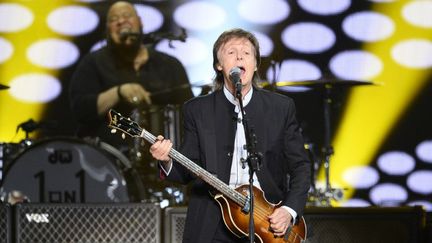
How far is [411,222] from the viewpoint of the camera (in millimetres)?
4633

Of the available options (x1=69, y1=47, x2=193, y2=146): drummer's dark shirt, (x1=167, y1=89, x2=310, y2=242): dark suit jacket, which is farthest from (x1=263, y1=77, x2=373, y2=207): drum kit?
(x1=167, y1=89, x2=310, y2=242): dark suit jacket

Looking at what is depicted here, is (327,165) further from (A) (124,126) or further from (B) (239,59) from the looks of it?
(A) (124,126)

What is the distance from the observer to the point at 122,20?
7.92 metres

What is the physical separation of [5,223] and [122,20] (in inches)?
144

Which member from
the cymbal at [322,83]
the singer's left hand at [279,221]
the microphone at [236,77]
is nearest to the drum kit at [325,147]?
the cymbal at [322,83]

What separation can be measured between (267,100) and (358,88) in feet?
14.0

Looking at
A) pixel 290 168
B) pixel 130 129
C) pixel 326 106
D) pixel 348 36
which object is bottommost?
pixel 326 106

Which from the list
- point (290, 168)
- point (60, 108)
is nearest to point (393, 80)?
point (60, 108)

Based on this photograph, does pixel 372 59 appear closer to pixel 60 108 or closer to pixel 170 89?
pixel 170 89

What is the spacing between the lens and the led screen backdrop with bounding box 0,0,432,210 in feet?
26.0

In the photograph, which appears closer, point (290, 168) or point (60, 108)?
point (290, 168)

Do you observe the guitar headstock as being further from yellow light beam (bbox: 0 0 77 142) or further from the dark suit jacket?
yellow light beam (bbox: 0 0 77 142)

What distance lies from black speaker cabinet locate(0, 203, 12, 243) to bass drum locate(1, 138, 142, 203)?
8.57 ft

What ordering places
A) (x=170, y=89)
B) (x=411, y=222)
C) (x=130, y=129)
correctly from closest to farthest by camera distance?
1. (x=130, y=129)
2. (x=411, y=222)
3. (x=170, y=89)
